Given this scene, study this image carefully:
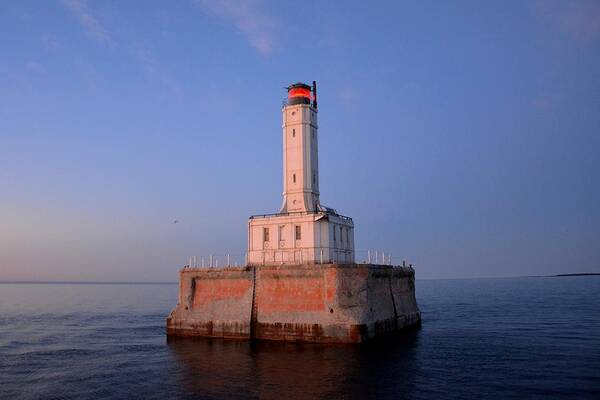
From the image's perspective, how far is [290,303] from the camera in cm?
3469

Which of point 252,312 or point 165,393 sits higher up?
point 252,312

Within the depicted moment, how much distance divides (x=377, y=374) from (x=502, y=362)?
801 cm

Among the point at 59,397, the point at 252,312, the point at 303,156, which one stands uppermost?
the point at 303,156

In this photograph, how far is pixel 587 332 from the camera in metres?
41.2

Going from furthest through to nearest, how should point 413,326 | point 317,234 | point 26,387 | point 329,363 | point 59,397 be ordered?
1. point 413,326
2. point 317,234
3. point 329,363
4. point 26,387
5. point 59,397

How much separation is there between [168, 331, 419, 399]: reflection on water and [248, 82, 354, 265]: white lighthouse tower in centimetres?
762

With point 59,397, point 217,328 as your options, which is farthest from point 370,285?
point 59,397

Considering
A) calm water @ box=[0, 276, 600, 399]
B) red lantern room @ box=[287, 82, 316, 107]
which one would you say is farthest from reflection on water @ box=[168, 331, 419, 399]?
red lantern room @ box=[287, 82, 316, 107]

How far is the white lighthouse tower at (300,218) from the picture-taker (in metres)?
38.8

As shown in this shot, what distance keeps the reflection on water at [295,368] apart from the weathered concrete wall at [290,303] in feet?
3.39

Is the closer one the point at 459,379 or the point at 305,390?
the point at 305,390

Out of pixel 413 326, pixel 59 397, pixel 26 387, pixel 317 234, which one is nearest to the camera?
pixel 59 397

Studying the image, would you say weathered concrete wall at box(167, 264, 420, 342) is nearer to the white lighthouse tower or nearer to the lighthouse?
the lighthouse

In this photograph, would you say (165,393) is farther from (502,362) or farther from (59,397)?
(502,362)
